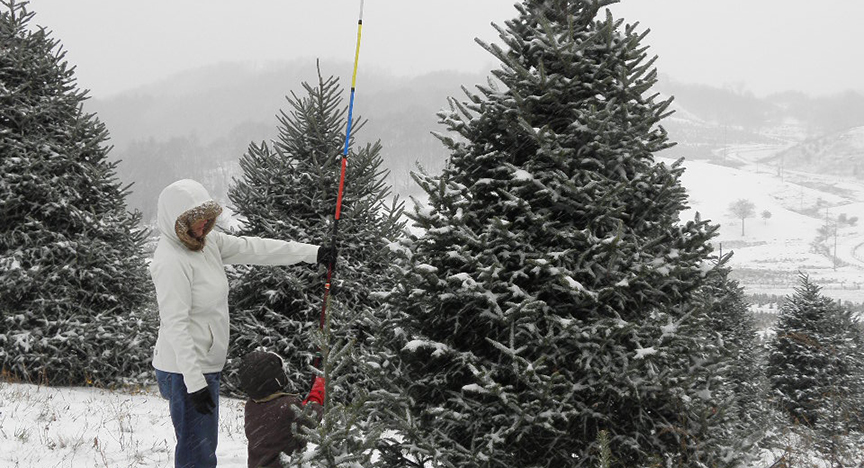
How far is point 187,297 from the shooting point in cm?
338

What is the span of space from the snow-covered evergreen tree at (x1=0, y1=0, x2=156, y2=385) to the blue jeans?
16.6 ft

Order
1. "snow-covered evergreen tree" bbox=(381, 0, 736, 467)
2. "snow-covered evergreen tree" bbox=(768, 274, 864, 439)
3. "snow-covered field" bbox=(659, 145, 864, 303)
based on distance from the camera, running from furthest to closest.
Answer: "snow-covered field" bbox=(659, 145, 864, 303)
"snow-covered evergreen tree" bbox=(768, 274, 864, 439)
"snow-covered evergreen tree" bbox=(381, 0, 736, 467)

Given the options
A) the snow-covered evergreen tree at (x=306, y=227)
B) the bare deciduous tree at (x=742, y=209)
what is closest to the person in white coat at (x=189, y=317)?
the snow-covered evergreen tree at (x=306, y=227)

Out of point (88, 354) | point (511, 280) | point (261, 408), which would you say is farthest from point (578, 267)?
point (88, 354)

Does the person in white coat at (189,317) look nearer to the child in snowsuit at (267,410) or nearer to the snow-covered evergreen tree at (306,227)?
the child in snowsuit at (267,410)

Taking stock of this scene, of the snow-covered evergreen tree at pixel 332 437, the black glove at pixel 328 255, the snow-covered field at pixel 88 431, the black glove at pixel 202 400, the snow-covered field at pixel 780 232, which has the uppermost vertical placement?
the black glove at pixel 328 255

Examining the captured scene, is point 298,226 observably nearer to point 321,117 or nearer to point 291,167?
point 291,167

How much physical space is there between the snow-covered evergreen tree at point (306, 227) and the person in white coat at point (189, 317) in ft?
10.3

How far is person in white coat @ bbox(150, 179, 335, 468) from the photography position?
10.7ft

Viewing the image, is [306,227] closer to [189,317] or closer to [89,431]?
[89,431]

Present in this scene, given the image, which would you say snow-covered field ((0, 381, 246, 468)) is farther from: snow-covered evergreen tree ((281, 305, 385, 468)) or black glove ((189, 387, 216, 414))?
snow-covered evergreen tree ((281, 305, 385, 468))

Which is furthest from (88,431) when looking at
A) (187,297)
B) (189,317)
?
(187,297)

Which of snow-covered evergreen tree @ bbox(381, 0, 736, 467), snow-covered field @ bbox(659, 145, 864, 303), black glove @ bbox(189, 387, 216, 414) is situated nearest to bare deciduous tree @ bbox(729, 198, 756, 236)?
snow-covered field @ bbox(659, 145, 864, 303)

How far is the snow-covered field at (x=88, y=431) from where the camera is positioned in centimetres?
483
